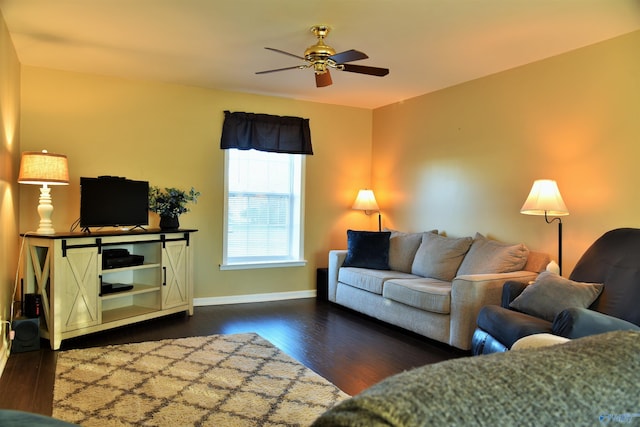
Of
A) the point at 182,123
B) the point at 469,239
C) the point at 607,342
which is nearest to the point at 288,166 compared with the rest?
the point at 182,123

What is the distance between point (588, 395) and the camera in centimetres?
53

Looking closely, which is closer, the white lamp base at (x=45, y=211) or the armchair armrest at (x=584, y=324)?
the armchair armrest at (x=584, y=324)

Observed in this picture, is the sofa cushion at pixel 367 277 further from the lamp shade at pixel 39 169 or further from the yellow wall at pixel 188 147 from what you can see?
the lamp shade at pixel 39 169

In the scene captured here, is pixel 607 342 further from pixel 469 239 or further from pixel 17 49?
pixel 17 49

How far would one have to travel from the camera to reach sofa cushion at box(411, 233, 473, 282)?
445 cm

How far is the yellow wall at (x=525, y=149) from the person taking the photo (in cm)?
343

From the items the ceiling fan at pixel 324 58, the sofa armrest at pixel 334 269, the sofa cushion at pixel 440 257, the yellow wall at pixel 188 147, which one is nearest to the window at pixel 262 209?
the yellow wall at pixel 188 147

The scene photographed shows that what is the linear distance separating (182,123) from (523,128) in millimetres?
3538

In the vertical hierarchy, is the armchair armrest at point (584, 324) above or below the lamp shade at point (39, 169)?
below

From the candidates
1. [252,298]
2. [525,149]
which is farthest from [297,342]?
[525,149]

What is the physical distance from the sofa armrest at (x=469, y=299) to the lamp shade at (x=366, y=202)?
2277 mm

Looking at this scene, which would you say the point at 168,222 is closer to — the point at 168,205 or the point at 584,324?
the point at 168,205

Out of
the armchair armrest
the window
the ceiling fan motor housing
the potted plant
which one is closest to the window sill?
the window

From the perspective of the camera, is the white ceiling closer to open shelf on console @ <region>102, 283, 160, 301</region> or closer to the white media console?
the white media console
